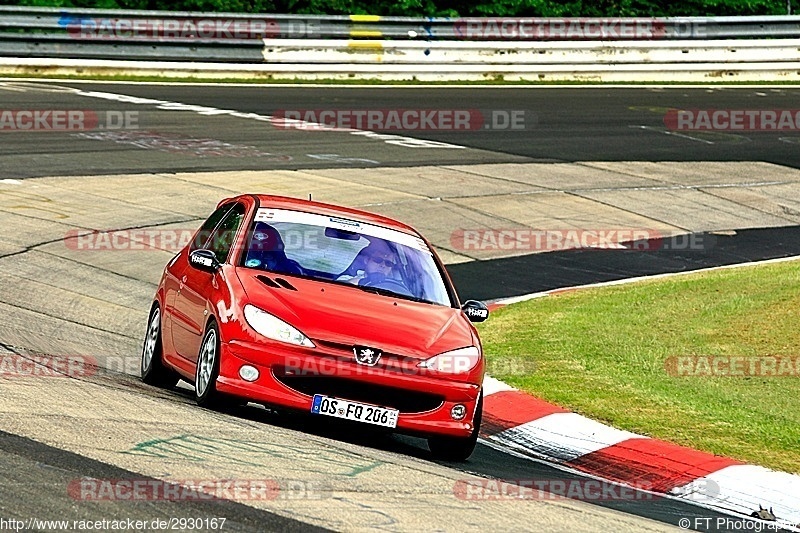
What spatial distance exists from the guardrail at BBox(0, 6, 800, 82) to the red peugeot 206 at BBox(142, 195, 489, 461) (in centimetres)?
1985

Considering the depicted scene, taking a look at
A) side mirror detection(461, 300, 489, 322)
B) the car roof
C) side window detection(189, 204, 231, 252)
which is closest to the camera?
side mirror detection(461, 300, 489, 322)

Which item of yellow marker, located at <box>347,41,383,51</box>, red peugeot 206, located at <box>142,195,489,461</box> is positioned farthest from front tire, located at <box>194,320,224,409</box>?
yellow marker, located at <box>347,41,383,51</box>

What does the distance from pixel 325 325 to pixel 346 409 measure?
53 cm

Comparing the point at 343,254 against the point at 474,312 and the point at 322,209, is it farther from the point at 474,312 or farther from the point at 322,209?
the point at 474,312

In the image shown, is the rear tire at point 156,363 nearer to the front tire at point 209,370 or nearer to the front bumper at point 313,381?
the front tire at point 209,370

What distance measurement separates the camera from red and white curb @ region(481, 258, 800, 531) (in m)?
8.51

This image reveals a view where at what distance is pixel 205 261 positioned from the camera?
9609 millimetres

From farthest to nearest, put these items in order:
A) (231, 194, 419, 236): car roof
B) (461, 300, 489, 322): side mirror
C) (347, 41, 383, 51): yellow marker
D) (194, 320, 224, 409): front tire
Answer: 1. (347, 41, 383, 51): yellow marker
2. (231, 194, 419, 236): car roof
3. (461, 300, 489, 322): side mirror
4. (194, 320, 224, 409): front tire

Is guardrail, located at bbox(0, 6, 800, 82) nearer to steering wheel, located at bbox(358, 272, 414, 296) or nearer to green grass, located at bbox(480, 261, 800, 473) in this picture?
green grass, located at bbox(480, 261, 800, 473)

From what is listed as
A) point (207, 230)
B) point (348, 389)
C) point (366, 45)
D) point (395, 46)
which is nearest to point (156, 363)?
point (207, 230)

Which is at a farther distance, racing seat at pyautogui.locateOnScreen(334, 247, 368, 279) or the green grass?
the green grass

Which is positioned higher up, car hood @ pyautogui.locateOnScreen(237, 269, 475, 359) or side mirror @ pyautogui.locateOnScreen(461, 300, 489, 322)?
car hood @ pyautogui.locateOnScreen(237, 269, 475, 359)

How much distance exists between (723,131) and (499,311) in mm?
15346

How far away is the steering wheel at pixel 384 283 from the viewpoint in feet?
31.7
